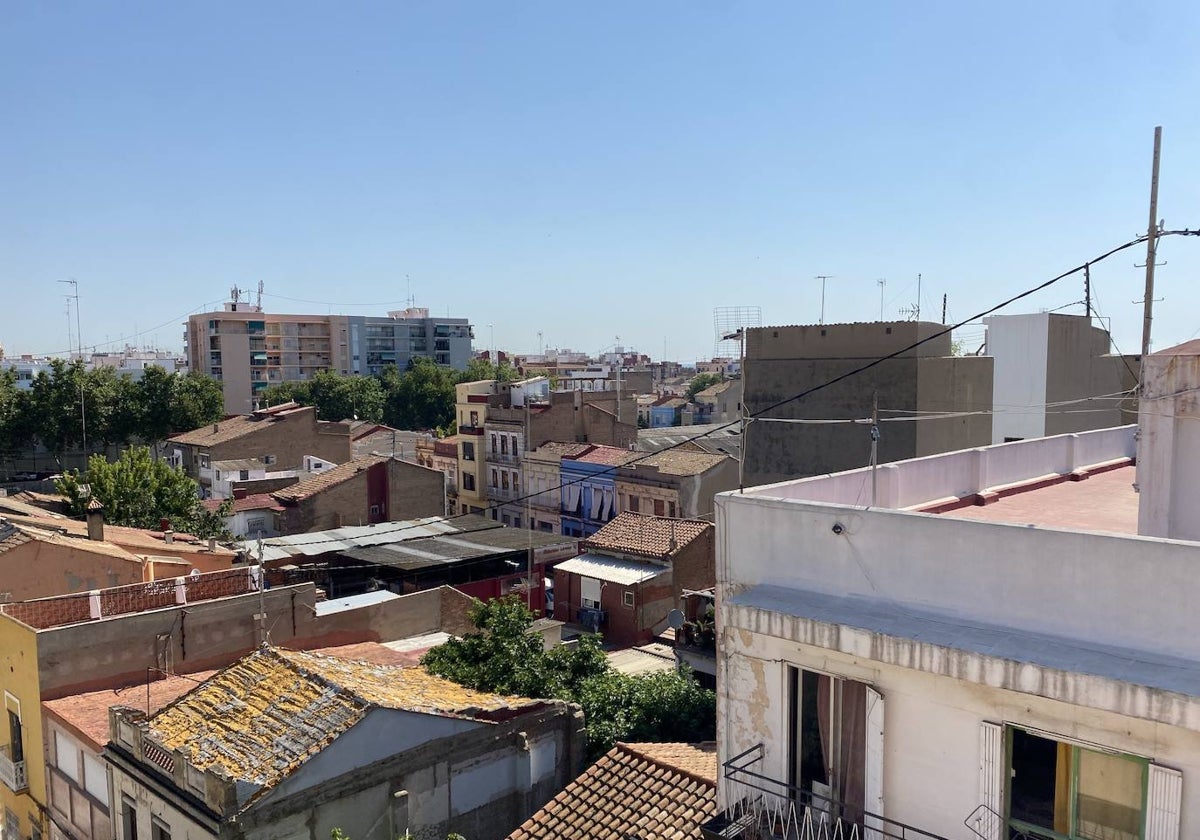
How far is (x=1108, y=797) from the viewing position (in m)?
6.27

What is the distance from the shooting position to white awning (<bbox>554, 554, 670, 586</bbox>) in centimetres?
3066

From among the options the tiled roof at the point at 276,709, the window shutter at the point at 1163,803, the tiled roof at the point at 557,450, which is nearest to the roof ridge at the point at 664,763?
the tiled roof at the point at 276,709

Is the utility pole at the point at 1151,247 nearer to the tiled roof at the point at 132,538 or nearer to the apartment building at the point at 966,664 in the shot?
the apartment building at the point at 966,664

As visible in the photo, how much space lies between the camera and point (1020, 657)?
636cm

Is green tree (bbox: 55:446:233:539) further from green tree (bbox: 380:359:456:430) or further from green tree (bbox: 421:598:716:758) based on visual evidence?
green tree (bbox: 380:359:456:430)

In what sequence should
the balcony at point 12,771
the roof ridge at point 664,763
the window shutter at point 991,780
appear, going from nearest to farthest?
the window shutter at point 991,780, the roof ridge at point 664,763, the balcony at point 12,771

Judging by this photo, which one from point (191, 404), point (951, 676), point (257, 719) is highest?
point (951, 676)

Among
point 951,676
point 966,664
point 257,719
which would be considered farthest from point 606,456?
point 966,664

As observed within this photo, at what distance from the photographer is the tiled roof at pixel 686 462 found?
4128 centimetres

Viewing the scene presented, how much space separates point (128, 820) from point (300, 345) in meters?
114

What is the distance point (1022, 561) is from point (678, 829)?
5.68 meters

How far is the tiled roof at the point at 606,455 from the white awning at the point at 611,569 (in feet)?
40.4

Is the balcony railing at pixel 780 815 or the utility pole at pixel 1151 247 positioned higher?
the utility pole at pixel 1151 247

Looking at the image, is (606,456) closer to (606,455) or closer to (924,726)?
(606,455)
